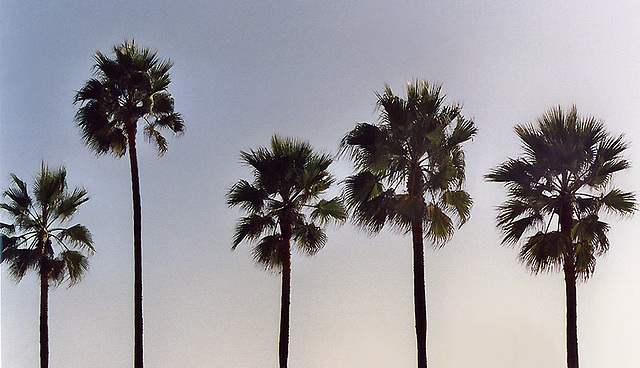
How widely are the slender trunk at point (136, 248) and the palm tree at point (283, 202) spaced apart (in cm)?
251

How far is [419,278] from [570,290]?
10.2ft

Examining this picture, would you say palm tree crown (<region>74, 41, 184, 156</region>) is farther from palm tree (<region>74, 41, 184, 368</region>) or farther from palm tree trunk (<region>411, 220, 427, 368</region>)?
palm tree trunk (<region>411, 220, 427, 368</region>)

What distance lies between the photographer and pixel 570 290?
16.3 metres

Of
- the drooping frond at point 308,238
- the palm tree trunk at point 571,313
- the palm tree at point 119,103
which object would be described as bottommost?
the palm tree trunk at point 571,313

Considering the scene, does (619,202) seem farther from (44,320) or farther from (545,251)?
(44,320)

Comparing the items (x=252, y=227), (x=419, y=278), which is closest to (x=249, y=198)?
(x=252, y=227)

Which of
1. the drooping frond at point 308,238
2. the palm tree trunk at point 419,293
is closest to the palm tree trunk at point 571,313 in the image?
the palm tree trunk at point 419,293

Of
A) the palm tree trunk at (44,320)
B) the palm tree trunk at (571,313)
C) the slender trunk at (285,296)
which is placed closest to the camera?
the palm tree trunk at (571,313)

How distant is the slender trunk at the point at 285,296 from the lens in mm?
18953

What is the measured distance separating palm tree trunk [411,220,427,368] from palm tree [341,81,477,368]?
0.02m

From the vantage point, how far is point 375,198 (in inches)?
679

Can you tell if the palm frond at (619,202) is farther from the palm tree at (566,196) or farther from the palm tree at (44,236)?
the palm tree at (44,236)

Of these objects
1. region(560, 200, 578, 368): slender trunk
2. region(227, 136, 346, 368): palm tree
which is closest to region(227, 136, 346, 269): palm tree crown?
region(227, 136, 346, 368): palm tree

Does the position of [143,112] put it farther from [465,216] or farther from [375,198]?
[465,216]
